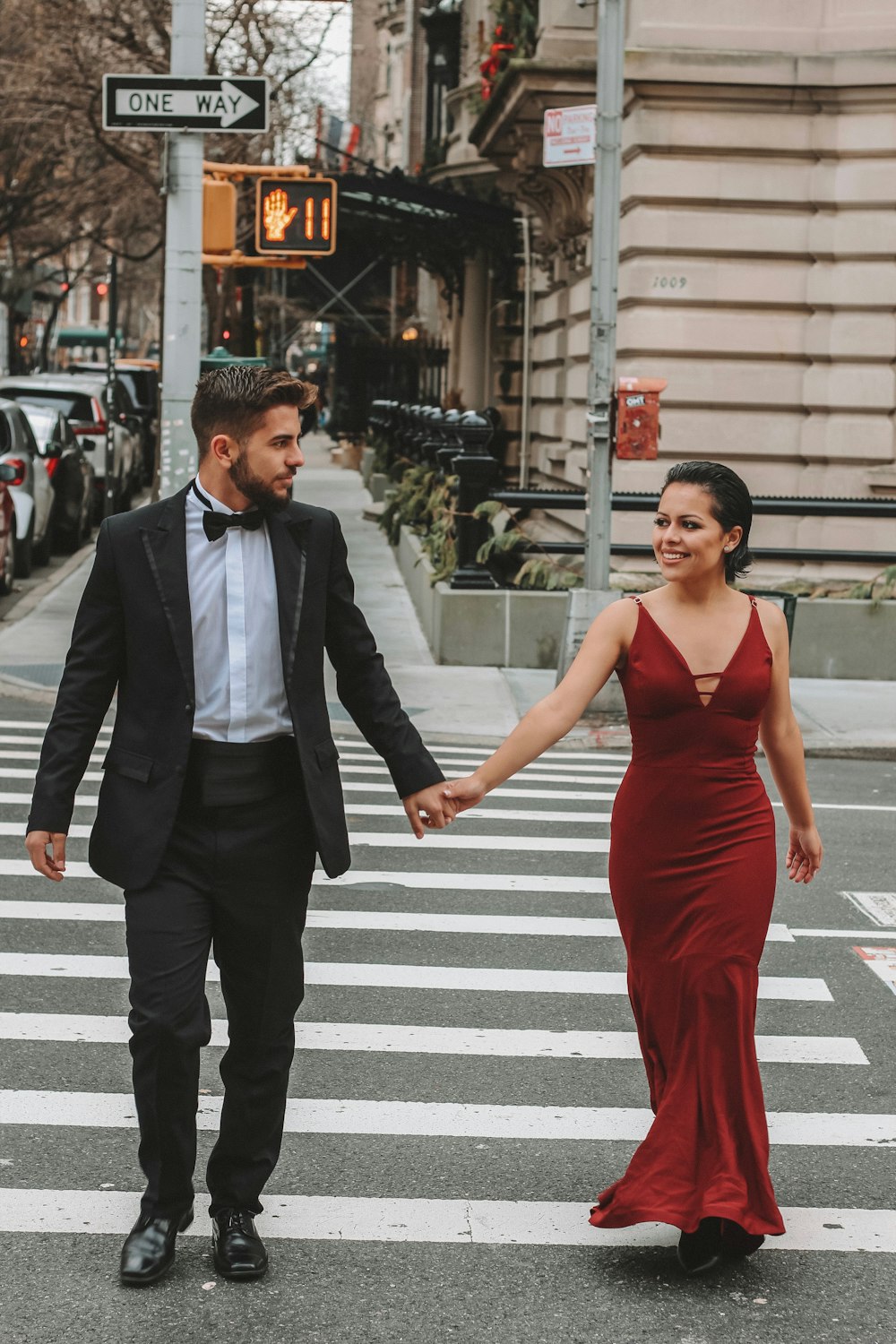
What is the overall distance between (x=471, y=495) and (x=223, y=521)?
36.1 ft

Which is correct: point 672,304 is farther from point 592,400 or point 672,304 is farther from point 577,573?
point 592,400

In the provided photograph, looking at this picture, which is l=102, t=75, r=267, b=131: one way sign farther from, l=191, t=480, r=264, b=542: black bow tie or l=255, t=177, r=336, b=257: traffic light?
l=191, t=480, r=264, b=542: black bow tie

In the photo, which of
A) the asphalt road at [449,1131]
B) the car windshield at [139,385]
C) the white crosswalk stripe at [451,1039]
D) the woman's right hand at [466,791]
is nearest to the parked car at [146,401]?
the car windshield at [139,385]

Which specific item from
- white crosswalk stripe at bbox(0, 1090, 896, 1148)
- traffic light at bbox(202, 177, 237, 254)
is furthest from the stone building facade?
white crosswalk stripe at bbox(0, 1090, 896, 1148)

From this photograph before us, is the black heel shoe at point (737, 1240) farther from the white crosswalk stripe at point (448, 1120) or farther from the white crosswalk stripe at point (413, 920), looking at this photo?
the white crosswalk stripe at point (413, 920)

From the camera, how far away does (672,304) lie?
623 inches

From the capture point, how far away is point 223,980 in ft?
13.7

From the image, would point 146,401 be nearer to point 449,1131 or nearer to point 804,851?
point 449,1131

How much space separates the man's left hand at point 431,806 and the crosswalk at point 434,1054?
0.94 m

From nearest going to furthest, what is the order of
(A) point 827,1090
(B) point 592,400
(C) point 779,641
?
1. (C) point 779,641
2. (A) point 827,1090
3. (B) point 592,400

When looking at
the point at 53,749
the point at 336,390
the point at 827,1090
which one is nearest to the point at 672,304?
the point at 827,1090

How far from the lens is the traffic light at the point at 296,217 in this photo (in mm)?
15078

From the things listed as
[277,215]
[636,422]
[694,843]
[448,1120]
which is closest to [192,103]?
[277,215]

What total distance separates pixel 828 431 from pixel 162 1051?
12.7 metres
